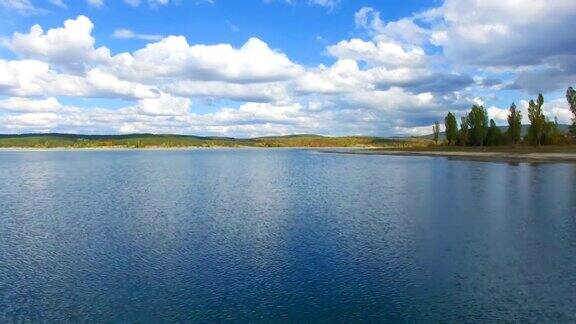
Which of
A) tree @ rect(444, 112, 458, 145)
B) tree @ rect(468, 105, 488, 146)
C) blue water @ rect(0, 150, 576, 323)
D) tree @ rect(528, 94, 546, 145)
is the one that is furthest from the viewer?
tree @ rect(444, 112, 458, 145)

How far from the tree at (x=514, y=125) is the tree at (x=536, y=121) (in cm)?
952

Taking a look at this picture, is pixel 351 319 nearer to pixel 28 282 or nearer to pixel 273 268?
pixel 273 268

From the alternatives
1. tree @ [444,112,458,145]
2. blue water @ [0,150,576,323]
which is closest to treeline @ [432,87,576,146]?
tree @ [444,112,458,145]

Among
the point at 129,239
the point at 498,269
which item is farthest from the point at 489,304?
the point at 129,239

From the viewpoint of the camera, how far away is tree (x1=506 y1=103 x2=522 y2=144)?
144375 millimetres

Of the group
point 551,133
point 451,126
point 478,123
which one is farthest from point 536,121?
point 451,126

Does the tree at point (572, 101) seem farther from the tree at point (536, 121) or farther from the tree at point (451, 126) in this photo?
the tree at point (451, 126)

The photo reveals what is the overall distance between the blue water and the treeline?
10034cm

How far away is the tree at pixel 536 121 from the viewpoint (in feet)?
431

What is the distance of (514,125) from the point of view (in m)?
145

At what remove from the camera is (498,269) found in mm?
20828

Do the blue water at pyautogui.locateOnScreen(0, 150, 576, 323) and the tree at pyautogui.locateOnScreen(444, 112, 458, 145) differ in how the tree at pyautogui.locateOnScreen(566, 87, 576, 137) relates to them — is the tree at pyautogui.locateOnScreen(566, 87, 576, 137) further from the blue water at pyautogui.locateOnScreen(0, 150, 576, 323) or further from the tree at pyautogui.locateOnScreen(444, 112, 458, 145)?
the blue water at pyautogui.locateOnScreen(0, 150, 576, 323)

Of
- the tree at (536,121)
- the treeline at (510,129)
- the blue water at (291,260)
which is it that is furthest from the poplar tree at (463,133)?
the blue water at (291,260)

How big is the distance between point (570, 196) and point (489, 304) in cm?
3247
